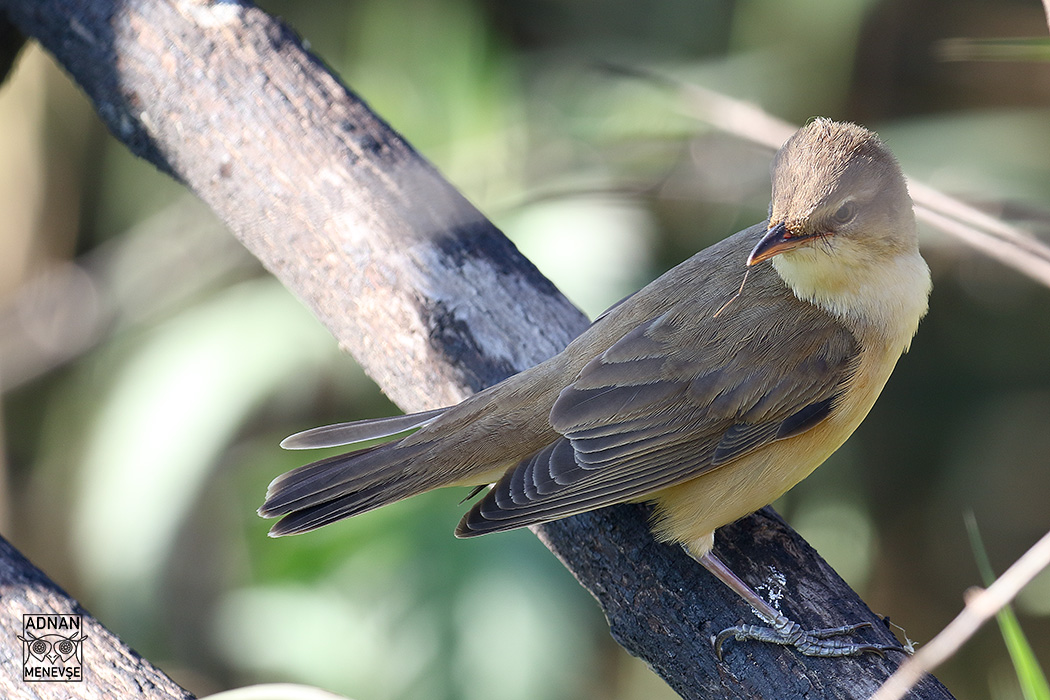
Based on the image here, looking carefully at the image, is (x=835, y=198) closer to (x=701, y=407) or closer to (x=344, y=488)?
(x=701, y=407)

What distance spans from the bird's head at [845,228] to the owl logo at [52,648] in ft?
5.77

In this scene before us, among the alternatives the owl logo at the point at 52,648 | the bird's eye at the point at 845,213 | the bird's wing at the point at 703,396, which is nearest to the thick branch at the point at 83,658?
the owl logo at the point at 52,648

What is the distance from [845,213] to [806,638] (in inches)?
40.2

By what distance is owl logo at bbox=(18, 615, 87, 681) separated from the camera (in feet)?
6.88

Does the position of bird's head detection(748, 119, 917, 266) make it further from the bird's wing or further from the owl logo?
the owl logo

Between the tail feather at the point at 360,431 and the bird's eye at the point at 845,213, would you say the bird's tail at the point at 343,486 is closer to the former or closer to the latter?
the tail feather at the point at 360,431

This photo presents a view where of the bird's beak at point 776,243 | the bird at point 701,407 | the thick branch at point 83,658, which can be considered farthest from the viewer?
the bird at point 701,407

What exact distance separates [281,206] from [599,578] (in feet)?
4.78

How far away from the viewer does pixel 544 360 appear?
2.76 meters

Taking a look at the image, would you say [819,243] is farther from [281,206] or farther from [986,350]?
[986,350]

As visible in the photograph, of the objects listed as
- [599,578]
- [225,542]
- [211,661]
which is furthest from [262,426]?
[599,578]

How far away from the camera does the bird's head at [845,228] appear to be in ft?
7.39

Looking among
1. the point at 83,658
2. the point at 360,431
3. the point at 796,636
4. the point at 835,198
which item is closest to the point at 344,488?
the point at 360,431

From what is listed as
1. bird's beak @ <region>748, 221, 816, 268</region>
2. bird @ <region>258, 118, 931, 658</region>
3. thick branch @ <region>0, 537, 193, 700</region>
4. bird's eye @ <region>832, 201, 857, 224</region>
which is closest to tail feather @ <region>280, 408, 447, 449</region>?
bird @ <region>258, 118, 931, 658</region>
